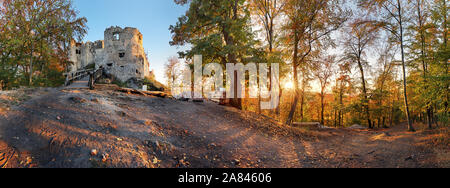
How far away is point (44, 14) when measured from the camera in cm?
1239

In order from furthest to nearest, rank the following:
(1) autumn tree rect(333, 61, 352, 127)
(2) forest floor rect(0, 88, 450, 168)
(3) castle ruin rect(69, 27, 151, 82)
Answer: (3) castle ruin rect(69, 27, 151, 82) → (1) autumn tree rect(333, 61, 352, 127) → (2) forest floor rect(0, 88, 450, 168)

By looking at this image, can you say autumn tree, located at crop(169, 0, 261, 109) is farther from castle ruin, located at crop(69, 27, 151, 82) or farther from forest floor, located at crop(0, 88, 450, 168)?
castle ruin, located at crop(69, 27, 151, 82)

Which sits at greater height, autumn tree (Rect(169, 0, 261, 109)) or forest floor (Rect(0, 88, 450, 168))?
autumn tree (Rect(169, 0, 261, 109))

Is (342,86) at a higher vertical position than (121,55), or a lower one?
lower

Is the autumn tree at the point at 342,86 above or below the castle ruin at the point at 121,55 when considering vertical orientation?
below

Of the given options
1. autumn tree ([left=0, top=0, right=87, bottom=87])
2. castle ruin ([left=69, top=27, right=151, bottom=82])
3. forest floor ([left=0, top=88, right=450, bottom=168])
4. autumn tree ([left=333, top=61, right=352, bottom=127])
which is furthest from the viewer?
castle ruin ([left=69, top=27, right=151, bottom=82])

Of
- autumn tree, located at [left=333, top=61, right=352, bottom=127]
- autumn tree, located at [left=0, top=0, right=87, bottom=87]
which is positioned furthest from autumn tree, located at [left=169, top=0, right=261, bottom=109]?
autumn tree, located at [left=333, top=61, right=352, bottom=127]

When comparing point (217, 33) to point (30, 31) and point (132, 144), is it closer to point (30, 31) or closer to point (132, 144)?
point (132, 144)

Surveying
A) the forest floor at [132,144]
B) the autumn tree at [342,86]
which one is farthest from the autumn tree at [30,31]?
the autumn tree at [342,86]

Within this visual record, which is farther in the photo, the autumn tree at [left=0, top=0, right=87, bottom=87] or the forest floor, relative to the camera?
the autumn tree at [left=0, top=0, right=87, bottom=87]

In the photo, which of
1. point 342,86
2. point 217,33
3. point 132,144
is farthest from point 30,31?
point 342,86

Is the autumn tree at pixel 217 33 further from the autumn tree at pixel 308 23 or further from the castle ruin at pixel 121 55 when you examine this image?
the castle ruin at pixel 121 55

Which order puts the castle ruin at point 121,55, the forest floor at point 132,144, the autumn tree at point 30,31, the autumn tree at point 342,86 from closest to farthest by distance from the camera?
the forest floor at point 132,144 → the autumn tree at point 30,31 → the autumn tree at point 342,86 → the castle ruin at point 121,55
